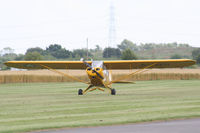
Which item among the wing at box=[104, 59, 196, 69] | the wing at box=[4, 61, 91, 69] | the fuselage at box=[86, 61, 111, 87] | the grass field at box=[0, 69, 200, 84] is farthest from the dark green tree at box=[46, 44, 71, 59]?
the fuselage at box=[86, 61, 111, 87]

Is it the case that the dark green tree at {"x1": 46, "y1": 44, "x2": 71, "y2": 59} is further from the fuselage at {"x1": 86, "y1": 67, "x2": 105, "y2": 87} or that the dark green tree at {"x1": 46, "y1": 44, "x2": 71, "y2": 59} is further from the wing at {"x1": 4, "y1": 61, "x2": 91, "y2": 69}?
the fuselage at {"x1": 86, "y1": 67, "x2": 105, "y2": 87}

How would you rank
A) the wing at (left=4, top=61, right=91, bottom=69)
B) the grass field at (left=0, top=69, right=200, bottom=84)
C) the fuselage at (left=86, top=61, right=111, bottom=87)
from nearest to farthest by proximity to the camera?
1. the fuselage at (left=86, top=61, right=111, bottom=87)
2. the wing at (left=4, top=61, right=91, bottom=69)
3. the grass field at (left=0, top=69, right=200, bottom=84)

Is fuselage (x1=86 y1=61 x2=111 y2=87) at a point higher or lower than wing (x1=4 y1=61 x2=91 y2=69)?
lower

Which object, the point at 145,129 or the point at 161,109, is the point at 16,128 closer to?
the point at 145,129

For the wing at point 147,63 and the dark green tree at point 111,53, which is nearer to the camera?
the wing at point 147,63

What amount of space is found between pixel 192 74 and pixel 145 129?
42.3 metres

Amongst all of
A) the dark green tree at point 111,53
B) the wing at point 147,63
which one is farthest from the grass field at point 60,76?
the dark green tree at point 111,53

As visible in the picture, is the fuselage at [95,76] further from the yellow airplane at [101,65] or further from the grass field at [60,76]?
the grass field at [60,76]

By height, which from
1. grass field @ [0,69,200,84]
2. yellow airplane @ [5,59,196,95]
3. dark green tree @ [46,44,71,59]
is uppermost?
dark green tree @ [46,44,71,59]

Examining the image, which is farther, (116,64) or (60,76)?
(60,76)

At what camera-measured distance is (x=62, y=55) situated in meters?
57.9

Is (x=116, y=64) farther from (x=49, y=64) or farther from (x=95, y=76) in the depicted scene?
(x=49, y=64)

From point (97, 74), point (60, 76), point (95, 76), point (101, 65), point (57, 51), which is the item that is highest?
point (57, 51)

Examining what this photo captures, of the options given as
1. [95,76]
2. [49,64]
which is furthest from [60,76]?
[95,76]
